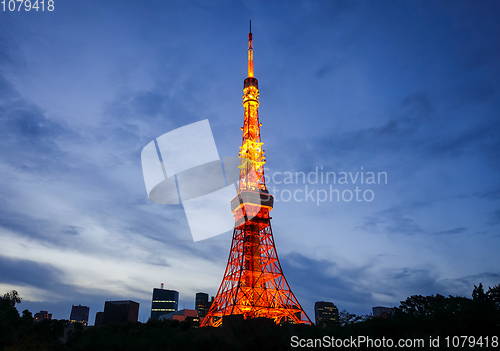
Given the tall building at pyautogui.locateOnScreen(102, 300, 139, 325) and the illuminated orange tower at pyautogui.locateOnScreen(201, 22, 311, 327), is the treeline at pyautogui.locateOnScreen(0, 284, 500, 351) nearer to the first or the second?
the illuminated orange tower at pyautogui.locateOnScreen(201, 22, 311, 327)

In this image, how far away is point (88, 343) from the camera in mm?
25875

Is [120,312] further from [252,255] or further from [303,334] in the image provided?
[303,334]

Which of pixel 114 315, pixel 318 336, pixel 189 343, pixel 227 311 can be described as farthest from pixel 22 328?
pixel 114 315

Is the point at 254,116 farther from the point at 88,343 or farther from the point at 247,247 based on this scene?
the point at 88,343

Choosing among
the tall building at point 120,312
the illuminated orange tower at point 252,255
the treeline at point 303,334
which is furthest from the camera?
the tall building at point 120,312

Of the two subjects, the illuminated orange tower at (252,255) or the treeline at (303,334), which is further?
the illuminated orange tower at (252,255)

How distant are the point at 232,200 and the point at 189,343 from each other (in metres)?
36.2

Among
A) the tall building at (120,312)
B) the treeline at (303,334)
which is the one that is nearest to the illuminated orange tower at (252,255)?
the treeline at (303,334)

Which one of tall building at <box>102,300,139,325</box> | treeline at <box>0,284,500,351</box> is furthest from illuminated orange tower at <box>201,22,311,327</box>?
tall building at <box>102,300,139,325</box>

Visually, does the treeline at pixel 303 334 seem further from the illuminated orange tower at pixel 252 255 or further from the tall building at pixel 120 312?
the tall building at pixel 120 312

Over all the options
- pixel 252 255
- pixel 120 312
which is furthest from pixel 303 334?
pixel 120 312

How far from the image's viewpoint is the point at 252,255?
53938mm

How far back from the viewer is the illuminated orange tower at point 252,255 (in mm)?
48906

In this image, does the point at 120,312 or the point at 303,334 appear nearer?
the point at 303,334
